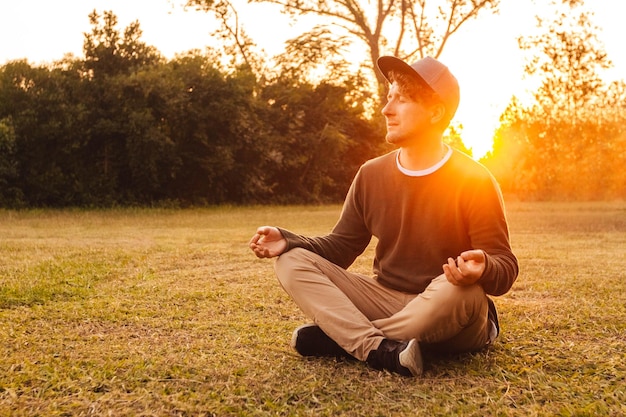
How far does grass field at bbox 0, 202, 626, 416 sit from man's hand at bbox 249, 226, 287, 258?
0.51m

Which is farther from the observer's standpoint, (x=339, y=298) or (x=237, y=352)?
(x=237, y=352)

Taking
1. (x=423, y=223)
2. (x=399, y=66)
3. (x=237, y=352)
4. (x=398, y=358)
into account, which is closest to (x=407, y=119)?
(x=399, y=66)

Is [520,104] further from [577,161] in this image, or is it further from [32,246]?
[32,246]

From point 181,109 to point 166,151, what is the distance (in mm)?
1434

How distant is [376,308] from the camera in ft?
11.3

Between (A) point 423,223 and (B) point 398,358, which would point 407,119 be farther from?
(B) point 398,358

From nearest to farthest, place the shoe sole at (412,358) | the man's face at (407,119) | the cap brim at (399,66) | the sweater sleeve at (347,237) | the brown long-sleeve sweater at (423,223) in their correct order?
the shoe sole at (412,358)
the brown long-sleeve sweater at (423,223)
the cap brim at (399,66)
the man's face at (407,119)
the sweater sleeve at (347,237)

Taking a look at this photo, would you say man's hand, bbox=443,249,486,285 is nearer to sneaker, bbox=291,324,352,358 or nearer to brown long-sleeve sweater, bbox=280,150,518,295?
brown long-sleeve sweater, bbox=280,150,518,295

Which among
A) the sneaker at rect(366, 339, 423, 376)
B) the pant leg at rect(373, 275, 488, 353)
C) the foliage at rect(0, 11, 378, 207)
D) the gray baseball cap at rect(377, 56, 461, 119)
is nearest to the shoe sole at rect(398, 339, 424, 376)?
the sneaker at rect(366, 339, 423, 376)

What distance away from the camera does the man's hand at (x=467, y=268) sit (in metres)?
2.83

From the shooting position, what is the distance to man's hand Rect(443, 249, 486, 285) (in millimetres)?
2834

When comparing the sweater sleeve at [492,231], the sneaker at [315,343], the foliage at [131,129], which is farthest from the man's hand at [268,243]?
the foliage at [131,129]

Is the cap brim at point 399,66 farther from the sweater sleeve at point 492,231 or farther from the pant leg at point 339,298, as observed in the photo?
the pant leg at point 339,298

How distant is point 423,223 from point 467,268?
1.67ft
